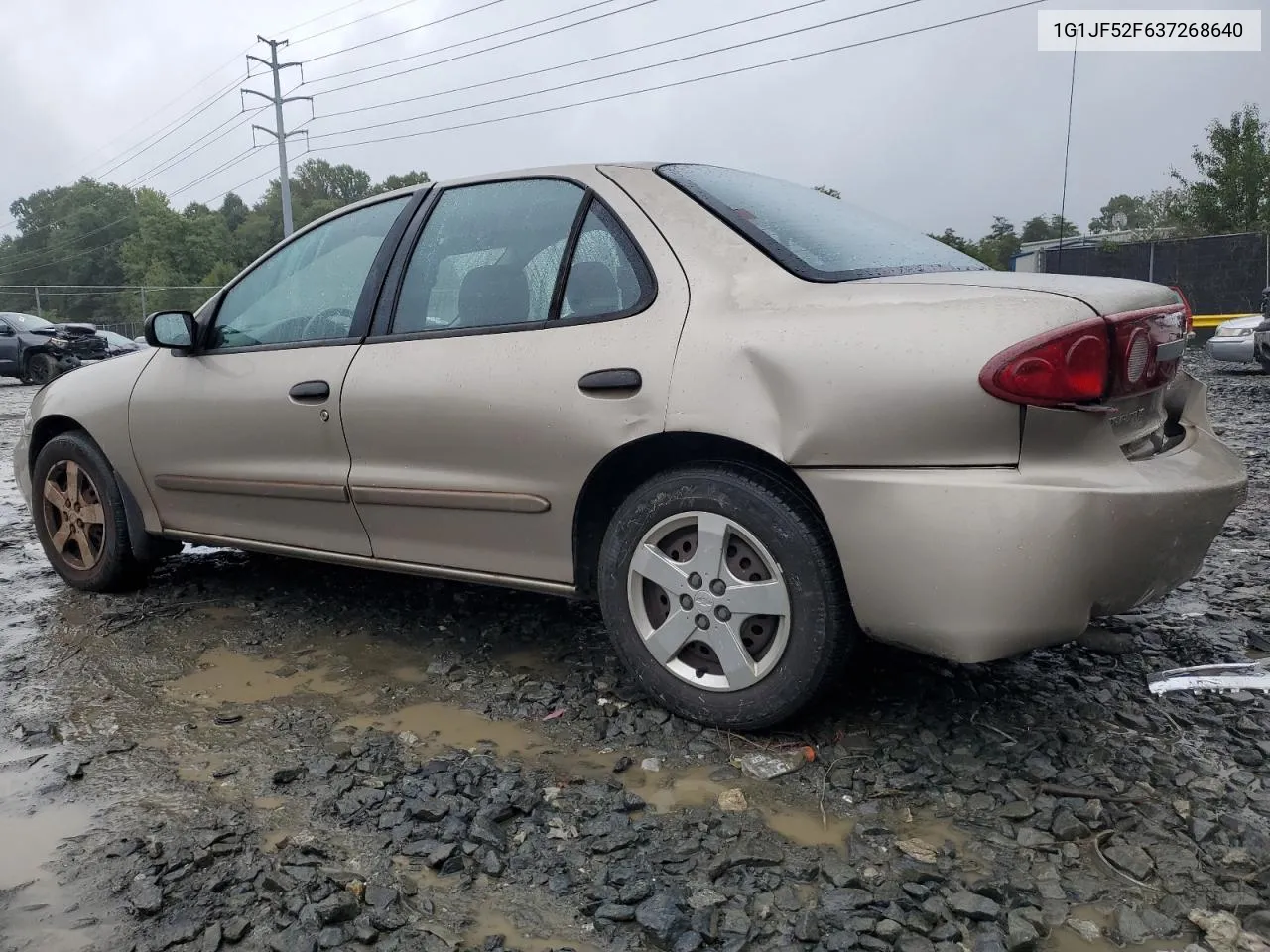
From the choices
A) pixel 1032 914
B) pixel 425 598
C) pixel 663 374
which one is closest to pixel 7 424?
pixel 425 598

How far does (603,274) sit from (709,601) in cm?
100

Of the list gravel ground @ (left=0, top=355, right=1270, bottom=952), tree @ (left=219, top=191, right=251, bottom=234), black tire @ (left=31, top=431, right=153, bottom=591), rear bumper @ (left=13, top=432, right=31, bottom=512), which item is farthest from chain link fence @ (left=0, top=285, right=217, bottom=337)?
tree @ (left=219, top=191, right=251, bottom=234)

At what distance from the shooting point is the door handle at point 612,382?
2617 mm

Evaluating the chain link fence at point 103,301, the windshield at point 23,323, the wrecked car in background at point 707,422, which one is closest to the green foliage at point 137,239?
the chain link fence at point 103,301

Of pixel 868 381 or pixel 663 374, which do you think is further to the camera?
pixel 663 374

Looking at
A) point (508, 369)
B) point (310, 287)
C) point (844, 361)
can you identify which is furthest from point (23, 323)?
point (844, 361)

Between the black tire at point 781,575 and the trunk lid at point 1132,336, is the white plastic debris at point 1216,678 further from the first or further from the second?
the black tire at point 781,575

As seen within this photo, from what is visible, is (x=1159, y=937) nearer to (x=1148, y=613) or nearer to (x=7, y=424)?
(x=1148, y=613)

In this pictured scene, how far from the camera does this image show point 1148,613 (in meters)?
3.51

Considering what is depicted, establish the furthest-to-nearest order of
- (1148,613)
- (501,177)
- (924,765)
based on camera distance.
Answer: (1148,613), (501,177), (924,765)

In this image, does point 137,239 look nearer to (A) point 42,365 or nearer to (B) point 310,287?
(A) point 42,365

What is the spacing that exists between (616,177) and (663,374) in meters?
0.75

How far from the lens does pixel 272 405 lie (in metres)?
3.45

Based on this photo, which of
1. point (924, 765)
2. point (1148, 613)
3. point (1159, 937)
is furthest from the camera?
point (1148, 613)
